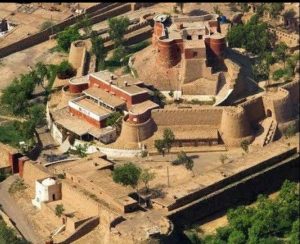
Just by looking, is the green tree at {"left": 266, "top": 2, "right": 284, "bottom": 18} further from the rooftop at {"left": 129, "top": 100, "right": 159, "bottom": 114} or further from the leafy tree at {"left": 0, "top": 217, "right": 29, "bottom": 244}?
the leafy tree at {"left": 0, "top": 217, "right": 29, "bottom": 244}

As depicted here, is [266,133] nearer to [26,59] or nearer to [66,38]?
[66,38]

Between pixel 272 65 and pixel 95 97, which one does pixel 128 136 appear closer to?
pixel 95 97

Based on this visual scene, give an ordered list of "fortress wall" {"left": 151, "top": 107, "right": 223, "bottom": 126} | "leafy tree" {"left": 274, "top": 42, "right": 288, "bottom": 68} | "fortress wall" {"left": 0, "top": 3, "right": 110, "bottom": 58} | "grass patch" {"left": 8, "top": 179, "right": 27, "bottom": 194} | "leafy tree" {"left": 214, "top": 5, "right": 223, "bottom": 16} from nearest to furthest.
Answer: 1. "grass patch" {"left": 8, "top": 179, "right": 27, "bottom": 194}
2. "fortress wall" {"left": 151, "top": 107, "right": 223, "bottom": 126}
3. "leafy tree" {"left": 274, "top": 42, "right": 288, "bottom": 68}
4. "fortress wall" {"left": 0, "top": 3, "right": 110, "bottom": 58}
5. "leafy tree" {"left": 214, "top": 5, "right": 223, "bottom": 16}

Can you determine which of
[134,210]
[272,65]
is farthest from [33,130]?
[272,65]

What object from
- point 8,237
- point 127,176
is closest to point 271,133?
point 127,176

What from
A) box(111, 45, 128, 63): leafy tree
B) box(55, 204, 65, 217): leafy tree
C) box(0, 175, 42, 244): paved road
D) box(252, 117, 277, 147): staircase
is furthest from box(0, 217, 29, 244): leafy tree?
box(111, 45, 128, 63): leafy tree

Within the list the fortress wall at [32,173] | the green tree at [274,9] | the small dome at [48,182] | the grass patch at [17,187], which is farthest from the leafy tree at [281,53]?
the small dome at [48,182]

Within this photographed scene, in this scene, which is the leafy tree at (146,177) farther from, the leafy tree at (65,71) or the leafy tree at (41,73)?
the leafy tree at (65,71)
